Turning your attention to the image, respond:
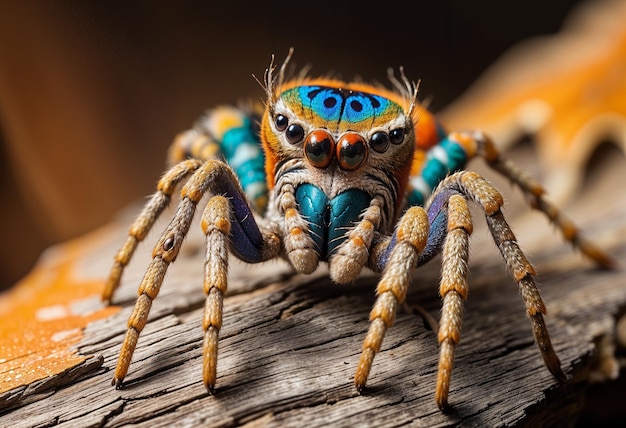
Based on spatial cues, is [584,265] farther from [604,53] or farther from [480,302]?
[604,53]

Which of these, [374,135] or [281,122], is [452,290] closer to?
[374,135]

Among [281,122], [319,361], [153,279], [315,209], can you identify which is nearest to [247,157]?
[281,122]

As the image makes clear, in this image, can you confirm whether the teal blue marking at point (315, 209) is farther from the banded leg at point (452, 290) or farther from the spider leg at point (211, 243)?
the banded leg at point (452, 290)

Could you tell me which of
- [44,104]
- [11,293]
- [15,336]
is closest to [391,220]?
[15,336]

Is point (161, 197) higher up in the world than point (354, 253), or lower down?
higher up

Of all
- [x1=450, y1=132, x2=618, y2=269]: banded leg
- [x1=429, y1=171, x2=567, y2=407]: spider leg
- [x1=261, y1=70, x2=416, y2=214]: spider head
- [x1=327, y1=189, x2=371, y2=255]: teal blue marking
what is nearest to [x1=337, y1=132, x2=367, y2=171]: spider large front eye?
[x1=261, y1=70, x2=416, y2=214]: spider head

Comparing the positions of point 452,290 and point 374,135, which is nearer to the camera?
point 452,290

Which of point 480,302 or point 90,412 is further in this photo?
point 480,302
